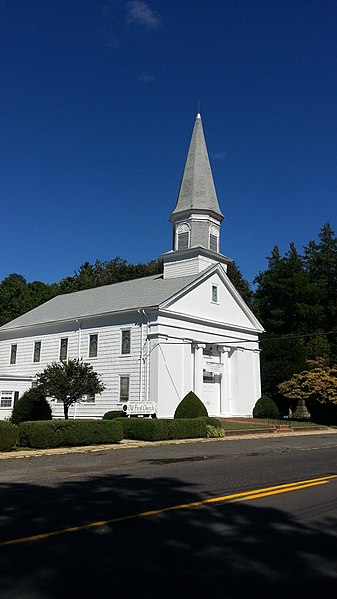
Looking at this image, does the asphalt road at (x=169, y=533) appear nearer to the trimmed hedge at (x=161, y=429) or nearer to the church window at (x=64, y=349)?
the trimmed hedge at (x=161, y=429)

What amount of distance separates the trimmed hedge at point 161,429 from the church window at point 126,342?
9.49m

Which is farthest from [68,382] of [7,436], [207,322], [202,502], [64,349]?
[202,502]

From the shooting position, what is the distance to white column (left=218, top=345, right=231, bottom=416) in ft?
122

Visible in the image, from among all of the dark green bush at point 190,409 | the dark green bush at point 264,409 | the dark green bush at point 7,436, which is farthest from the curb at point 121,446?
the dark green bush at point 264,409

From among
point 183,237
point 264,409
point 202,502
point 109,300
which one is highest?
point 183,237

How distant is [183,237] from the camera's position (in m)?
38.7

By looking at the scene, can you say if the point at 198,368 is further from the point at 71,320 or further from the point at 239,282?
the point at 239,282

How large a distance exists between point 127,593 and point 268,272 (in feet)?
172

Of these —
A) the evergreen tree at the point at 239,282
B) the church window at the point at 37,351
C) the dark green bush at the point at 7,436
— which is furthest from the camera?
the evergreen tree at the point at 239,282

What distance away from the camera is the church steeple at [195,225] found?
37625 millimetres

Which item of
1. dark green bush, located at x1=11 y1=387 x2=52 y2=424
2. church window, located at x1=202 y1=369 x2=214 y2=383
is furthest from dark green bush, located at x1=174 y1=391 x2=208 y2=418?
dark green bush, located at x1=11 y1=387 x2=52 y2=424

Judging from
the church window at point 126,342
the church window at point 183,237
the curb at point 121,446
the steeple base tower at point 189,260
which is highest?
the church window at point 183,237

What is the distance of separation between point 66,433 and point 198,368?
15.5 meters

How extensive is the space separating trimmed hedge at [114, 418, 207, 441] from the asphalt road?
9942mm
